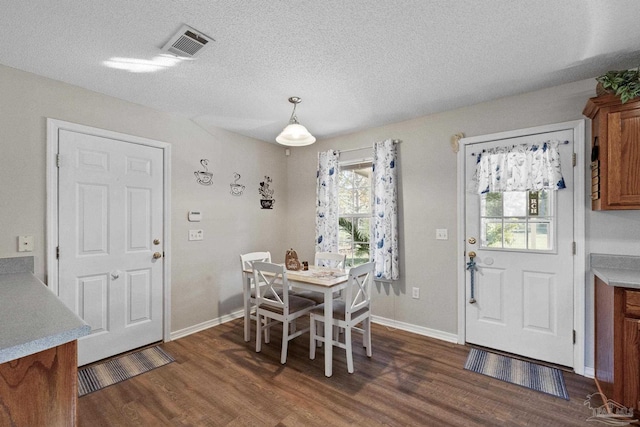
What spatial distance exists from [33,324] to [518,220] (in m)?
3.31

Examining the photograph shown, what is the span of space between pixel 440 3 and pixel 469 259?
2261 mm

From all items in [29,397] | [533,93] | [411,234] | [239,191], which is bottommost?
[29,397]

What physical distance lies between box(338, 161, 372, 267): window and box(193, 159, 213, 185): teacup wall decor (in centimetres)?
162

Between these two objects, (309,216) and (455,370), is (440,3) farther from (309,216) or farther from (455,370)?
(309,216)

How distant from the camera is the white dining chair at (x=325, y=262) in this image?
10.1ft

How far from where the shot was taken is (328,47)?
199 cm

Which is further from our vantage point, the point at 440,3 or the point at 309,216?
the point at 309,216

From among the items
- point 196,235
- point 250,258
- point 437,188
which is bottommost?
point 250,258

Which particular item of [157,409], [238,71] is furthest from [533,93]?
[157,409]

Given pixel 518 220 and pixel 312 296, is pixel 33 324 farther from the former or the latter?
pixel 518 220

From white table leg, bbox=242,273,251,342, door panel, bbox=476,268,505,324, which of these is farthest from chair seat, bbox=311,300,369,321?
door panel, bbox=476,268,505,324

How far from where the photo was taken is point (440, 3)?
1.59 m

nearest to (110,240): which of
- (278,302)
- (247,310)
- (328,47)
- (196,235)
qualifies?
(196,235)

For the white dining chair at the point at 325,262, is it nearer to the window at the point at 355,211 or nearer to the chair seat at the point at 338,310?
the chair seat at the point at 338,310
